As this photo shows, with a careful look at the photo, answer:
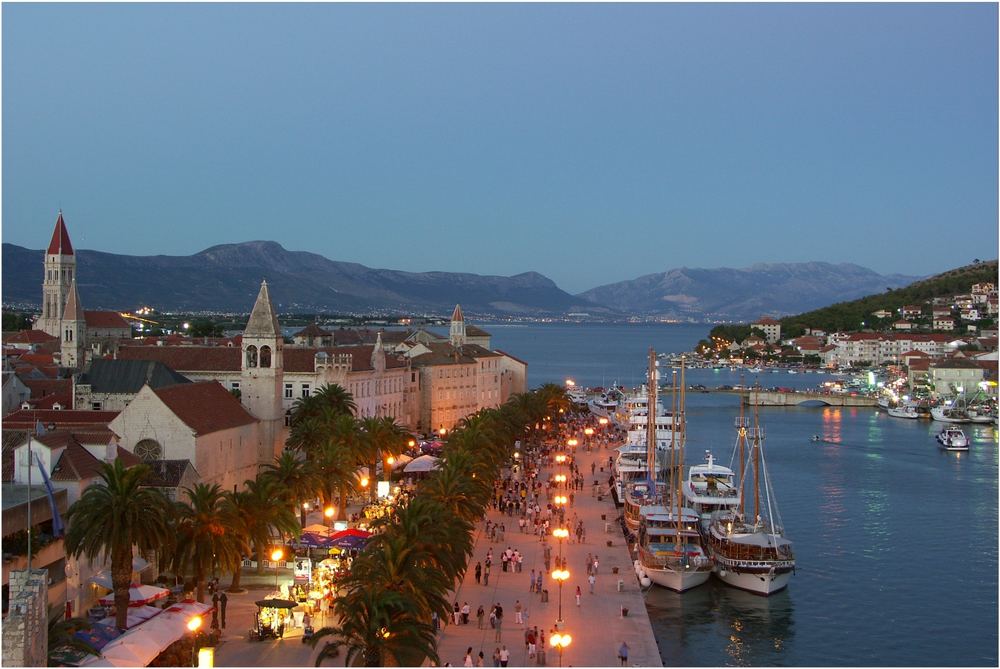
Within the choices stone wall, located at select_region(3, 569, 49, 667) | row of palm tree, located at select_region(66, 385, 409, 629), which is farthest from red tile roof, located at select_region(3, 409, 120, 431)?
stone wall, located at select_region(3, 569, 49, 667)

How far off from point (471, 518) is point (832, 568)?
16.0 metres

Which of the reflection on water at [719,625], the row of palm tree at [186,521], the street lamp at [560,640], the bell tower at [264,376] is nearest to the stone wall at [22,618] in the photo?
the row of palm tree at [186,521]

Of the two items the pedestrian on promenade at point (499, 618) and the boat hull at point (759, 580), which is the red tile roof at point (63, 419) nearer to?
the pedestrian on promenade at point (499, 618)

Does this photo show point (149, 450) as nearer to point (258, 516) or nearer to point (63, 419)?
point (63, 419)

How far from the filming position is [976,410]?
397 feet

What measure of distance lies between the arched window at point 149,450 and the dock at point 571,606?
1253cm

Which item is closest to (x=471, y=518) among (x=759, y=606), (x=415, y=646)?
(x=759, y=606)

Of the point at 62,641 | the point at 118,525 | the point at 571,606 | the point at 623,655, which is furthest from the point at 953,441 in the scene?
the point at 62,641

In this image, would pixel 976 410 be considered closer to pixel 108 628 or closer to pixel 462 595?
pixel 462 595

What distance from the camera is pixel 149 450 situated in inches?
1763

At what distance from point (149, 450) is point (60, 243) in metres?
91.2

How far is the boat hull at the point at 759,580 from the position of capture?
4222 centimetres

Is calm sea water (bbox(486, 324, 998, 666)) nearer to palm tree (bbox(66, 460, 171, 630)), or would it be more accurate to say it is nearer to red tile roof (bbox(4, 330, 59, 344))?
palm tree (bbox(66, 460, 171, 630))

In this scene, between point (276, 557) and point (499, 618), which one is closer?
point (499, 618)
